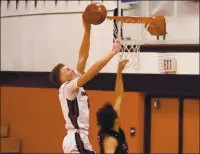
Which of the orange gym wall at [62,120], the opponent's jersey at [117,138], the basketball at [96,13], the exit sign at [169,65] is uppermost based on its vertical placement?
the basketball at [96,13]

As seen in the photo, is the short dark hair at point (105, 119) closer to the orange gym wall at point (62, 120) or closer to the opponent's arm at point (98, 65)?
the opponent's arm at point (98, 65)

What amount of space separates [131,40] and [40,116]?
276 centimetres

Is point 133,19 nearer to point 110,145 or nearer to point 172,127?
point 110,145

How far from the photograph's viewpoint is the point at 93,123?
7340 mm

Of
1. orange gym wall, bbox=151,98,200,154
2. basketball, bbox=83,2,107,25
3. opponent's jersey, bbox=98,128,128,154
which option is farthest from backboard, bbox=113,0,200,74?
opponent's jersey, bbox=98,128,128,154

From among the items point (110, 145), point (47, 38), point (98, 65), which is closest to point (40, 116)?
point (47, 38)

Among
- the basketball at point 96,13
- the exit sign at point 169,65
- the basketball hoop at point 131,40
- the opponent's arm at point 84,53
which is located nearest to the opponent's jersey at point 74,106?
the opponent's arm at point 84,53

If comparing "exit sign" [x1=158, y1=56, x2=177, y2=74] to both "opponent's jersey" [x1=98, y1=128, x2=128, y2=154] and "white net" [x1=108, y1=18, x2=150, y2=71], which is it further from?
"opponent's jersey" [x1=98, y1=128, x2=128, y2=154]

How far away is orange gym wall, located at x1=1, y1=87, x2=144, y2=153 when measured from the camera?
7297mm

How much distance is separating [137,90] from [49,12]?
6.67ft

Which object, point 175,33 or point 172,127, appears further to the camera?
point 172,127

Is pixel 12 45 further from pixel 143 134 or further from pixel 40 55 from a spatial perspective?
pixel 143 134

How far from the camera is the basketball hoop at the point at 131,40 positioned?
486 cm

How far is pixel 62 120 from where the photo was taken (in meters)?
7.75
